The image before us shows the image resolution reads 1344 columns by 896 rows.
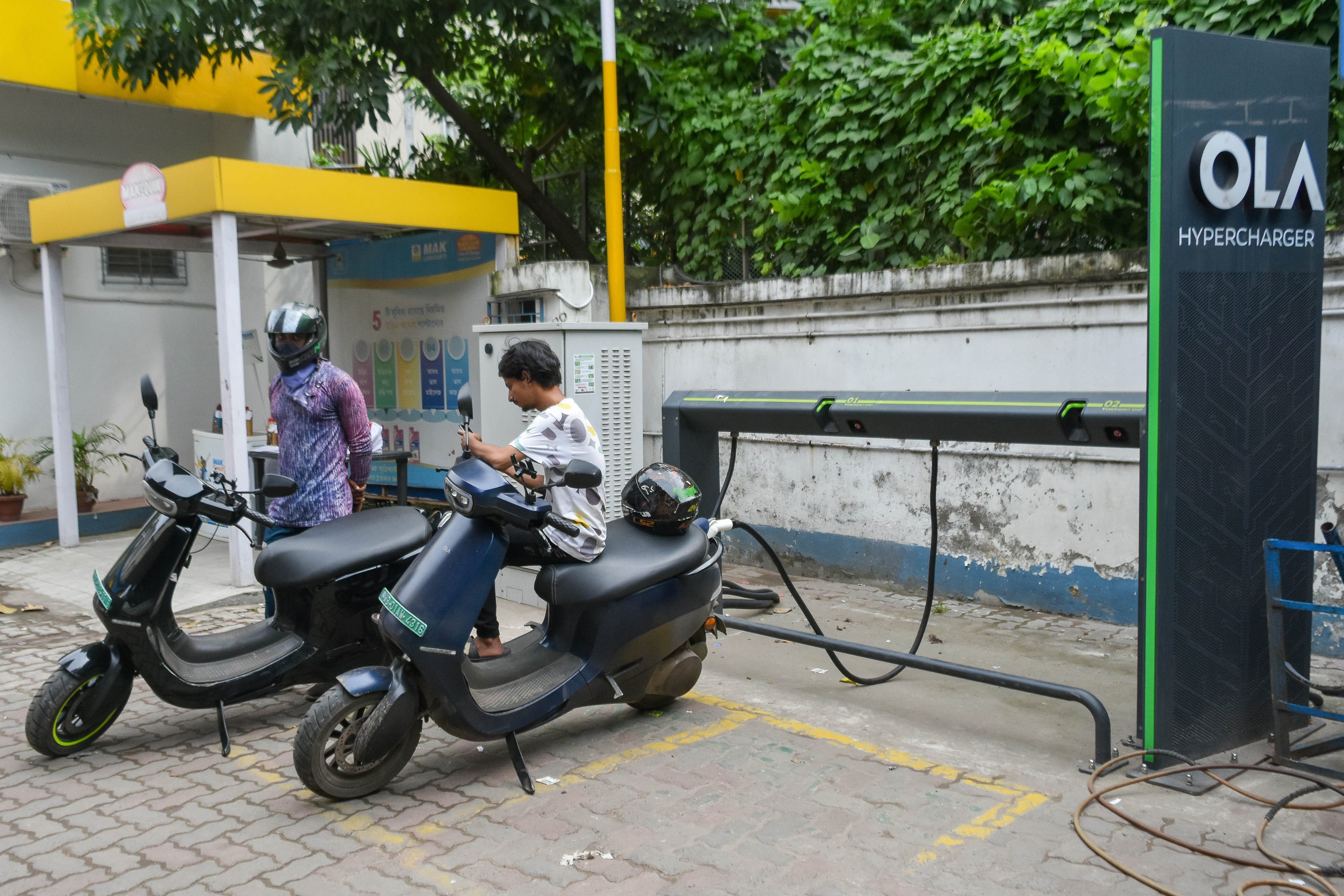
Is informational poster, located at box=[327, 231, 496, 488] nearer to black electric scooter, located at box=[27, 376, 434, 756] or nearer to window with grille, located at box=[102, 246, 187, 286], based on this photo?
window with grille, located at box=[102, 246, 187, 286]

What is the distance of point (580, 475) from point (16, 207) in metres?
8.44

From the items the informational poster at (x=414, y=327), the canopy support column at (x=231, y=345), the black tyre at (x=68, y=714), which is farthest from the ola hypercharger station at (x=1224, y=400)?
the informational poster at (x=414, y=327)

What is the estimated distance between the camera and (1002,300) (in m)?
6.52

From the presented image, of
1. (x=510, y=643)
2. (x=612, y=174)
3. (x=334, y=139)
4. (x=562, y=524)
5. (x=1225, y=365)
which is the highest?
(x=334, y=139)

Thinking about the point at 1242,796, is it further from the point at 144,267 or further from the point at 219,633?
the point at 144,267

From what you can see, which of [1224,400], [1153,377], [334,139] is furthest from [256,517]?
[334,139]

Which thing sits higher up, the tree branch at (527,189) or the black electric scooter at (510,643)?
the tree branch at (527,189)

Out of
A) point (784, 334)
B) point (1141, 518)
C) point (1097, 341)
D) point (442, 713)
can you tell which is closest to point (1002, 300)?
point (1097, 341)

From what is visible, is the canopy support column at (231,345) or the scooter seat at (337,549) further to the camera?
the canopy support column at (231,345)

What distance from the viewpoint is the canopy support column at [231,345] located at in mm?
7098

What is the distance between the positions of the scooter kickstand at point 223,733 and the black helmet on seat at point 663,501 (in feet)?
6.16

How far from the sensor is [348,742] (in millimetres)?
3826

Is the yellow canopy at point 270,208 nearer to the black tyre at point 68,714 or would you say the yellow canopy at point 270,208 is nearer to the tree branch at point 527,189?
Result: the tree branch at point 527,189

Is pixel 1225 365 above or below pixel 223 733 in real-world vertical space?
above
